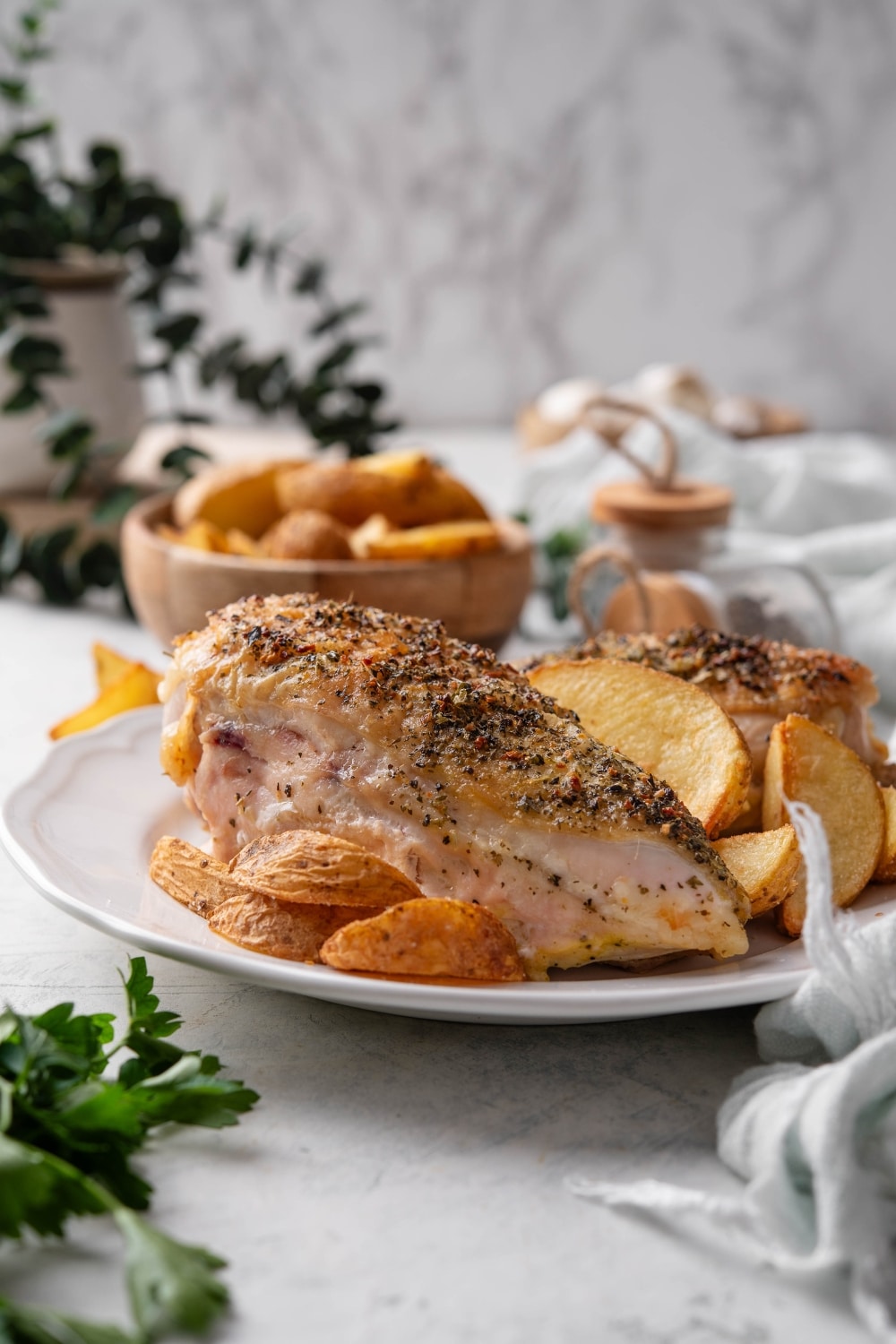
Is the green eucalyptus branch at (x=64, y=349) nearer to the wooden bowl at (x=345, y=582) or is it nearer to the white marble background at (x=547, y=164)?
the wooden bowl at (x=345, y=582)

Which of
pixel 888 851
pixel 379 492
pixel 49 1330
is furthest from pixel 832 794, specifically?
pixel 379 492

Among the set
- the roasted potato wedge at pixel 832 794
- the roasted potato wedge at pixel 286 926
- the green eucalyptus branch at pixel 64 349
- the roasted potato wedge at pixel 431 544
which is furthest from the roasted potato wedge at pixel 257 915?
the green eucalyptus branch at pixel 64 349

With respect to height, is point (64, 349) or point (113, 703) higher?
point (64, 349)

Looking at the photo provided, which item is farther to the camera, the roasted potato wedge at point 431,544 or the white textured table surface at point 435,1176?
the roasted potato wedge at point 431,544

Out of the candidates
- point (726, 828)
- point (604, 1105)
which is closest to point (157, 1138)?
point (604, 1105)

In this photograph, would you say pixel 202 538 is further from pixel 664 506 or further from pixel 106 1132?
pixel 106 1132
